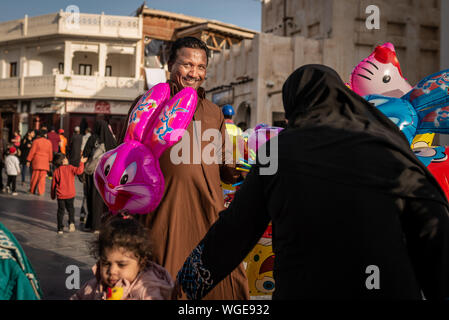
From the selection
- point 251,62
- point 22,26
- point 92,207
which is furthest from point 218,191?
point 22,26

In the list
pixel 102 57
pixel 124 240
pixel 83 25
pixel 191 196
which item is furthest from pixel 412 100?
pixel 83 25

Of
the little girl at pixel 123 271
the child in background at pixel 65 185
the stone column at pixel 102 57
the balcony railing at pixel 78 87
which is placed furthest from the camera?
the stone column at pixel 102 57

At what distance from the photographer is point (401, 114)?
2846 mm

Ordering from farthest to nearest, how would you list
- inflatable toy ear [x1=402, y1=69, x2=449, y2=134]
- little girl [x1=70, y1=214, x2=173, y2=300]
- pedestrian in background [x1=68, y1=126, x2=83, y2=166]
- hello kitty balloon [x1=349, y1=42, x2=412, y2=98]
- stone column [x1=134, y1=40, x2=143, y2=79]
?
stone column [x1=134, y1=40, x2=143, y2=79]
pedestrian in background [x1=68, y1=126, x2=83, y2=166]
hello kitty balloon [x1=349, y1=42, x2=412, y2=98]
inflatable toy ear [x1=402, y1=69, x2=449, y2=134]
little girl [x1=70, y1=214, x2=173, y2=300]

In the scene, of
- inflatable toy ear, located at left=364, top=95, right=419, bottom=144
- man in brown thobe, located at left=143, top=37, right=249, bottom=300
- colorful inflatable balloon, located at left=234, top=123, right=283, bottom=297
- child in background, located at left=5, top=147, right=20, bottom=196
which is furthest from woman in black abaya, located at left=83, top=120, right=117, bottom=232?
child in background, located at left=5, top=147, right=20, bottom=196

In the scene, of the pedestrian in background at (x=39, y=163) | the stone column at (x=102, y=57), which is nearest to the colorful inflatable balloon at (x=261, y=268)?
the pedestrian in background at (x=39, y=163)

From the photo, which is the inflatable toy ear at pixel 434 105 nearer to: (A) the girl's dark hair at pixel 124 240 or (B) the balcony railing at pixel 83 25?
(A) the girl's dark hair at pixel 124 240

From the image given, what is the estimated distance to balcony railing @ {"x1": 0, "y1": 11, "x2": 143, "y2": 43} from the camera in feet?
88.1

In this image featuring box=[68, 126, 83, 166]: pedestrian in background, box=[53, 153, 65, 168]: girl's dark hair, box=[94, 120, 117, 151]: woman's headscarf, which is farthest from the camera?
box=[68, 126, 83, 166]: pedestrian in background

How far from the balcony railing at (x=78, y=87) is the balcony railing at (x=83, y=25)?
8.98ft

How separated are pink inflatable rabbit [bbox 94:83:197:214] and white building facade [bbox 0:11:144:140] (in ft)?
82.8

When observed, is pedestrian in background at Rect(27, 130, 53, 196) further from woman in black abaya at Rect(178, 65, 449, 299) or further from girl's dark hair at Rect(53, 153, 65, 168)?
woman in black abaya at Rect(178, 65, 449, 299)

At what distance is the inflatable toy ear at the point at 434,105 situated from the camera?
3137mm
